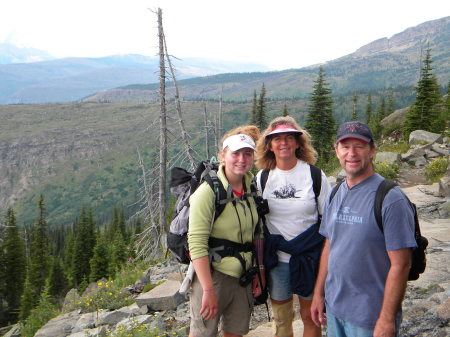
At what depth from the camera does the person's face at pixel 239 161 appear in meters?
3.03

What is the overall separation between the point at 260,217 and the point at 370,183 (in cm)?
116

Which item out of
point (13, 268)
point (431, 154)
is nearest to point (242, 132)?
point (431, 154)

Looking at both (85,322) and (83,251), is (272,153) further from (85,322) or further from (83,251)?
(83,251)

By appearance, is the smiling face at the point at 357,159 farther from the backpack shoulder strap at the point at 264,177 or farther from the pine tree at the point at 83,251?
the pine tree at the point at 83,251

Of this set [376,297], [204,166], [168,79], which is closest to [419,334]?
[376,297]

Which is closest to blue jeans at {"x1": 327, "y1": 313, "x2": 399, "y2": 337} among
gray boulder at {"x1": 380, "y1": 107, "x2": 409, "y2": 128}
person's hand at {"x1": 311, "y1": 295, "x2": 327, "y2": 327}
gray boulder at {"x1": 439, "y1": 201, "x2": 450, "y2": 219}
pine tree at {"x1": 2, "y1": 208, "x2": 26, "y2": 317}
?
person's hand at {"x1": 311, "y1": 295, "x2": 327, "y2": 327}

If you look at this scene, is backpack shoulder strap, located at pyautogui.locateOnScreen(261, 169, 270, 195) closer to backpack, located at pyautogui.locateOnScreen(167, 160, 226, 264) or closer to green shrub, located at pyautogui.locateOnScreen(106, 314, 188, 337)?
backpack, located at pyautogui.locateOnScreen(167, 160, 226, 264)

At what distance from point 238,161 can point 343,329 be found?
1574 mm

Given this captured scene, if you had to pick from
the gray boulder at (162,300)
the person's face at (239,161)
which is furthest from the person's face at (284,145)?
the gray boulder at (162,300)

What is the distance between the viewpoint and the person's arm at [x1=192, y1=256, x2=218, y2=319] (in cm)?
286

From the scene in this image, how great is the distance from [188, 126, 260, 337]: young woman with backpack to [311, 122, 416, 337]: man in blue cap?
0.77 meters

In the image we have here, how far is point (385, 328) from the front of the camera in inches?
91.0

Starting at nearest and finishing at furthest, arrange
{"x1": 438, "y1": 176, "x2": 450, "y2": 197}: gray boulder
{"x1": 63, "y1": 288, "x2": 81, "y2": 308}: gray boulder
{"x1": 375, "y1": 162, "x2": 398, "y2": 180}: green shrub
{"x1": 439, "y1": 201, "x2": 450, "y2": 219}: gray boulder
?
{"x1": 439, "y1": 201, "x2": 450, "y2": 219}: gray boulder
{"x1": 438, "y1": 176, "x2": 450, "y2": 197}: gray boulder
{"x1": 63, "y1": 288, "x2": 81, "y2": 308}: gray boulder
{"x1": 375, "y1": 162, "x2": 398, "y2": 180}: green shrub

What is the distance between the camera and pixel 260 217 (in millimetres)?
3277
